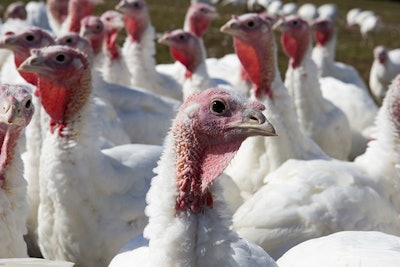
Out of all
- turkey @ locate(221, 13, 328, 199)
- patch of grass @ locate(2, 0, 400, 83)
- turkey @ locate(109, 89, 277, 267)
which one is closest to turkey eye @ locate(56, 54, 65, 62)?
turkey @ locate(221, 13, 328, 199)

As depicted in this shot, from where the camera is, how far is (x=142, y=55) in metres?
7.36

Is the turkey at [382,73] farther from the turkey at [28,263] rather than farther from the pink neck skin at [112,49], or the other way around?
the turkey at [28,263]

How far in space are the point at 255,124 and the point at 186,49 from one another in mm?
3714

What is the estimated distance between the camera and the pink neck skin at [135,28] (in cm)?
750

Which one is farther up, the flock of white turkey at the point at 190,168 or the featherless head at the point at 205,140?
the featherless head at the point at 205,140

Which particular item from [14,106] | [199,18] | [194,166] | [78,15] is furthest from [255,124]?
[199,18]

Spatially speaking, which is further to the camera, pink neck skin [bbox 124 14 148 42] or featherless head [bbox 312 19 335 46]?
featherless head [bbox 312 19 335 46]

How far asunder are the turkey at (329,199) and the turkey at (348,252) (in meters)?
0.52

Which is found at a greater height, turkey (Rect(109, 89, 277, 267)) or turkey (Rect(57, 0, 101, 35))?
turkey (Rect(109, 89, 277, 267))

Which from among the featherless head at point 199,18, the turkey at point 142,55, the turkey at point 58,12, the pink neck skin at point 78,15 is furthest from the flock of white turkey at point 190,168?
the turkey at point 58,12

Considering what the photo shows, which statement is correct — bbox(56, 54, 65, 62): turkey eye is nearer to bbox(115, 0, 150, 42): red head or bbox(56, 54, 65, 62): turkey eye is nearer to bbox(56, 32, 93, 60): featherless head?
bbox(56, 32, 93, 60): featherless head

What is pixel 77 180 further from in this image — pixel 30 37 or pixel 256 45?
pixel 256 45

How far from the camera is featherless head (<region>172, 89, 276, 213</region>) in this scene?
2896 millimetres

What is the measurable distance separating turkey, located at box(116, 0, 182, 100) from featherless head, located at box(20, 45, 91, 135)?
9.54 ft
